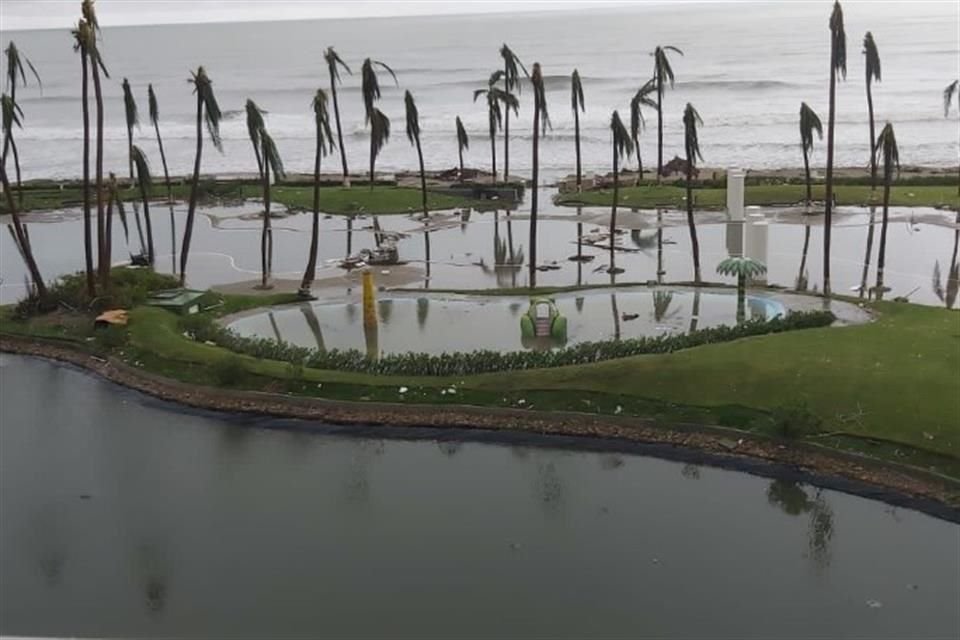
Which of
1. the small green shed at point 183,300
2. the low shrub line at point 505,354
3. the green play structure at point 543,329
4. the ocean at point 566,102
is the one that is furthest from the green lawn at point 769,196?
the small green shed at point 183,300

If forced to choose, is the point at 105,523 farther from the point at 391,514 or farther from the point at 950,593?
the point at 950,593

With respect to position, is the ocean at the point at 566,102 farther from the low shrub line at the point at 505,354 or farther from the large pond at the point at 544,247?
the low shrub line at the point at 505,354

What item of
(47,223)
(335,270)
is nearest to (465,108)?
(47,223)

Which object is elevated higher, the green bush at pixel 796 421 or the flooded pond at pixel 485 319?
the flooded pond at pixel 485 319

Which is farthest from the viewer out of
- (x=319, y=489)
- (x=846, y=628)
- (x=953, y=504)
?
(x=319, y=489)

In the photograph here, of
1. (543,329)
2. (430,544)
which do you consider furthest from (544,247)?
(430,544)

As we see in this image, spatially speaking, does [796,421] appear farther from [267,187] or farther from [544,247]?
[267,187]
